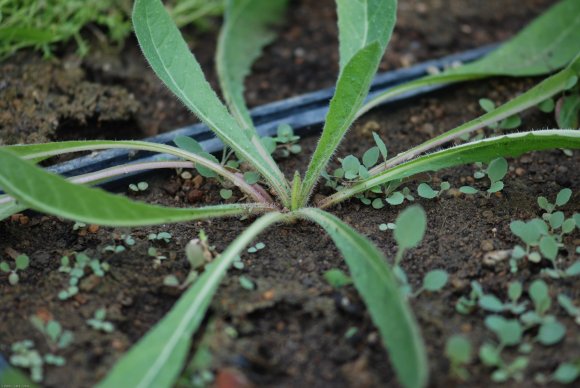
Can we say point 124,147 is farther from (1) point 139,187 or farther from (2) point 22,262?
(2) point 22,262

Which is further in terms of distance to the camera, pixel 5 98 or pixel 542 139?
pixel 5 98

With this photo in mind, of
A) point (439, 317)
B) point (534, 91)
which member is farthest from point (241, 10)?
point (439, 317)

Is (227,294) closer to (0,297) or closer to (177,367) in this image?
(177,367)

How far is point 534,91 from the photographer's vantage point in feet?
5.99

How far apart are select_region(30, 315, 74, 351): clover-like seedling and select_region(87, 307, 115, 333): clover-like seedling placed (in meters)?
0.04

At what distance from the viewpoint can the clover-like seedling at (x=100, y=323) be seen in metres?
1.32

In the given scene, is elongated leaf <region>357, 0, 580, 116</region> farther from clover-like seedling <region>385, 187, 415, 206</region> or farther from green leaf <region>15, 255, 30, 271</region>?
green leaf <region>15, 255, 30, 271</region>

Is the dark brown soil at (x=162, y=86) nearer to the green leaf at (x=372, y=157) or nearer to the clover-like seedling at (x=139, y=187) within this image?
the clover-like seedling at (x=139, y=187)

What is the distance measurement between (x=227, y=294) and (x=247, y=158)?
0.38 m

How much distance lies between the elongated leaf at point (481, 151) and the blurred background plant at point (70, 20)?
1.02 meters

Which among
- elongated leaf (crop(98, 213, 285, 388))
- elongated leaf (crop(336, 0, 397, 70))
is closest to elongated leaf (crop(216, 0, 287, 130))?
elongated leaf (crop(336, 0, 397, 70))

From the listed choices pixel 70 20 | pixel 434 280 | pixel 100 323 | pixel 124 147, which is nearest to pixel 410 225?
pixel 434 280

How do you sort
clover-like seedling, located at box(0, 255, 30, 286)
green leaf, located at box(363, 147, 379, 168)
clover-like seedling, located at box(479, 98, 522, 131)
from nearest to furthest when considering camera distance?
clover-like seedling, located at box(0, 255, 30, 286)
green leaf, located at box(363, 147, 379, 168)
clover-like seedling, located at box(479, 98, 522, 131)

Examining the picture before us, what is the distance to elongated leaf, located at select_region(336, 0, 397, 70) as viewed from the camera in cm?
172
